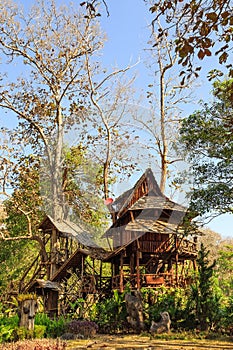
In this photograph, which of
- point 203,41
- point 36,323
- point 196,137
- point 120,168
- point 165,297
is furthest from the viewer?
point 120,168

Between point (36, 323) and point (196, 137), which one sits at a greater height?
point (196, 137)

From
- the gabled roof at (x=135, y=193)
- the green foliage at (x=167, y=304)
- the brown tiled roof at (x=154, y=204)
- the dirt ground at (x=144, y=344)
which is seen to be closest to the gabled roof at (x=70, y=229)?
the gabled roof at (x=135, y=193)

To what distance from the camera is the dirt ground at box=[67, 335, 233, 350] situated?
27.1ft

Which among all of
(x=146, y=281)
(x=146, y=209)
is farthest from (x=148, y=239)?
(x=146, y=281)

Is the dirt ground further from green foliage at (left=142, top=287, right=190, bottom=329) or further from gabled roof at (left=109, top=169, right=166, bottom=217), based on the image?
gabled roof at (left=109, top=169, right=166, bottom=217)

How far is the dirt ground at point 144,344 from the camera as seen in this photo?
827 cm

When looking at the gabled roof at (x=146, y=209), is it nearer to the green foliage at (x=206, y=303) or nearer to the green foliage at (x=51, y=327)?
the green foliage at (x=206, y=303)

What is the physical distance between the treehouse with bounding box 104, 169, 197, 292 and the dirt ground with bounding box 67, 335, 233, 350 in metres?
3.38

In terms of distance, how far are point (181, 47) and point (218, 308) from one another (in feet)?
30.8

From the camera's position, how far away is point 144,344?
29.0 ft

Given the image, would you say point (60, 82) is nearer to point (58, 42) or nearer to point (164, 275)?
point (58, 42)

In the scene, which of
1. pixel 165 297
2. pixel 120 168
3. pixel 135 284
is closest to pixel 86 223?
pixel 120 168

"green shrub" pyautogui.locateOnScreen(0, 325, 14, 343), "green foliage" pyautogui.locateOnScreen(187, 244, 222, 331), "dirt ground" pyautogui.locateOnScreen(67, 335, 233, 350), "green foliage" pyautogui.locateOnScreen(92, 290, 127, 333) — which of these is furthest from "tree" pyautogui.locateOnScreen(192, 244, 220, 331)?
"green shrub" pyautogui.locateOnScreen(0, 325, 14, 343)

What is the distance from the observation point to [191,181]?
433 inches
